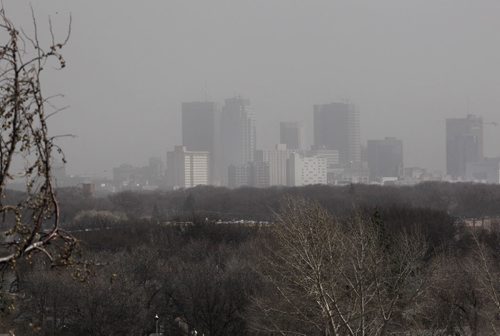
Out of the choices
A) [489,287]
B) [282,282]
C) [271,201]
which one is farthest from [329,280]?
[271,201]

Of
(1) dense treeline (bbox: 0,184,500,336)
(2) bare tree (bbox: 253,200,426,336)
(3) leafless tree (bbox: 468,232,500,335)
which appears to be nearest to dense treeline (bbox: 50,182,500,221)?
(1) dense treeline (bbox: 0,184,500,336)

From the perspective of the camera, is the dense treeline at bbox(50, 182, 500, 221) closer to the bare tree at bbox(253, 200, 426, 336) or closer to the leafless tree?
the leafless tree

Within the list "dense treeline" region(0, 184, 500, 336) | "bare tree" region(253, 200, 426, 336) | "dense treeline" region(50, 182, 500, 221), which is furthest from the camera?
"dense treeline" region(50, 182, 500, 221)

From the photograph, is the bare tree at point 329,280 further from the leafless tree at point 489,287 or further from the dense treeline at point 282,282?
the leafless tree at point 489,287

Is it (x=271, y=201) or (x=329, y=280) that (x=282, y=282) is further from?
(x=271, y=201)

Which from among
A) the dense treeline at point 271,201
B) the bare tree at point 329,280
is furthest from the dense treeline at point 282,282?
the dense treeline at point 271,201

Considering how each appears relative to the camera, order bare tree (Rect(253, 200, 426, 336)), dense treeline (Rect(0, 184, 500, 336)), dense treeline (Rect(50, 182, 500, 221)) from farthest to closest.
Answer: dense treeline (Rect(50, 182, 500, 221)) → dense treeline (Rect(0, 184, 500, 336)) → bare tree (Rect(253, 200, 426, 336))

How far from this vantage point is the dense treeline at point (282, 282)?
14750 mm

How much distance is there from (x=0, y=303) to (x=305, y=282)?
34.2 ft

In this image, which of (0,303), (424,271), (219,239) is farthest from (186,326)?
(0,303)

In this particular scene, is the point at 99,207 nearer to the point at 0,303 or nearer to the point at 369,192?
the point at 369,192

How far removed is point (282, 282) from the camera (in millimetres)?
17500

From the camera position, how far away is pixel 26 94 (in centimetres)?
443

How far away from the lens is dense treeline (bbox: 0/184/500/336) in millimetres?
14750
